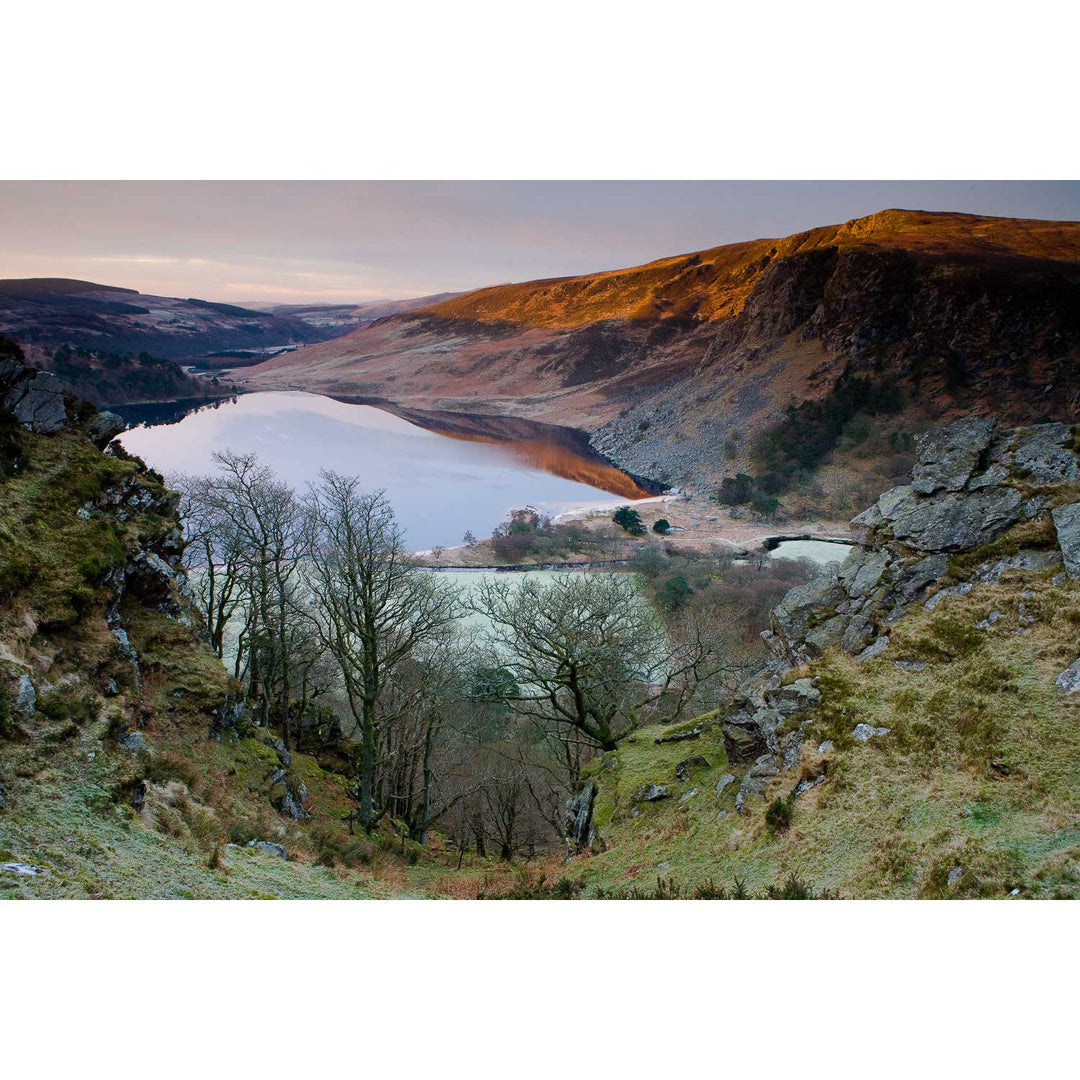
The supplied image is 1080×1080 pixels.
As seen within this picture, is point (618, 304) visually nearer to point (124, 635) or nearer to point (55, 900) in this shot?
point (124, 635)

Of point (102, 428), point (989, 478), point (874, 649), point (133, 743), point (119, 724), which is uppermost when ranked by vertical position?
point (102, 428)

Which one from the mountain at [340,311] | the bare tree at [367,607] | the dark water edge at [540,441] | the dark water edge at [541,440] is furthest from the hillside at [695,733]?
the dark water edge at [541,440]

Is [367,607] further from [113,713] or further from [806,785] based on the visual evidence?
[806,785]

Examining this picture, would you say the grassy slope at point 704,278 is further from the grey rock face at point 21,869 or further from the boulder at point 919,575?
the grey rock face at point 21,869

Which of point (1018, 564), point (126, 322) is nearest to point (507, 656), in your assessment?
point (1018, 564)

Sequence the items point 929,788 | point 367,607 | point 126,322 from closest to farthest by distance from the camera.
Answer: point 929,788 < point 367,607 < point 126,322

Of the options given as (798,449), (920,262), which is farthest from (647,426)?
(920,262)

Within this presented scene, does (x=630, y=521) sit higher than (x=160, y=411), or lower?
lower
